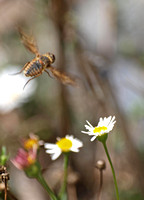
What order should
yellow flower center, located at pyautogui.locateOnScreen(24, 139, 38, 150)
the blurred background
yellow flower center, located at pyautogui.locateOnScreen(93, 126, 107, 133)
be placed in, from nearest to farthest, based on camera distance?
1. yellow flower center, located at pyautogui.locateOnScreen(93, 126, 107, 133)
2. yellow flower center, located at pyautogui.locateOnScreen(24, 139, 38, 150)
3. the blurred background

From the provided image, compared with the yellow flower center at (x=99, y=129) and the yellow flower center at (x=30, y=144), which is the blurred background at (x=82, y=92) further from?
the yellow flower center at (x=99, y=129)

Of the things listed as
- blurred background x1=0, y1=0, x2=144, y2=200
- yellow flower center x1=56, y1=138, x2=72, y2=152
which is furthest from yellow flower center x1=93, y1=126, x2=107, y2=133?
blurred background x1=0, y1=0, x2=144, y2=200

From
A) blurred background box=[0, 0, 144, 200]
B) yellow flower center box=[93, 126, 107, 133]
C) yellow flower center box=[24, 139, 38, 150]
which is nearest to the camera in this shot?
yellow flower center box=[93, 126, 107, 133]

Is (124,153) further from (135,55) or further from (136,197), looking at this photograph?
(135,55)

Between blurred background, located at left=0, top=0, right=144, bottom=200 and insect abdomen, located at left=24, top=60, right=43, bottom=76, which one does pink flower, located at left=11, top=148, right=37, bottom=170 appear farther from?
blurred background, located at left=0, top=0, right=144, bottom=200

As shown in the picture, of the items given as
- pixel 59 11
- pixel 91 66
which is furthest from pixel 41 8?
pixel 91 66
